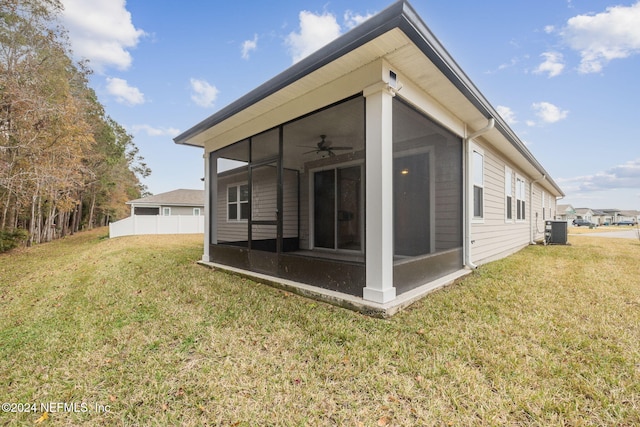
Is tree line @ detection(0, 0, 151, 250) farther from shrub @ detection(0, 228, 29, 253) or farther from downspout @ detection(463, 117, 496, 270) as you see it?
downspout @ detection(463, 117, 496, 270)

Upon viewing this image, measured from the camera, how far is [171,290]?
4371mm

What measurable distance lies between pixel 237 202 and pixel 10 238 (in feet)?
31.2

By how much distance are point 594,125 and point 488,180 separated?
12.1 m

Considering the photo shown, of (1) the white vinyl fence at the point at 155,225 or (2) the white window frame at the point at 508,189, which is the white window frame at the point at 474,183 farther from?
(1) the white vinyl fence at the point at 155,225

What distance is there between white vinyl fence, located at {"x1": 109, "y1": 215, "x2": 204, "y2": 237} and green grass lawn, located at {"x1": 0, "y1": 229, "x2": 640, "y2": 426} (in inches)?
483

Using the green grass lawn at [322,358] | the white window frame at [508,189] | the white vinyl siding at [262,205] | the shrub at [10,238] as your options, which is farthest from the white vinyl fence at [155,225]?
the white window frame at [508,189]

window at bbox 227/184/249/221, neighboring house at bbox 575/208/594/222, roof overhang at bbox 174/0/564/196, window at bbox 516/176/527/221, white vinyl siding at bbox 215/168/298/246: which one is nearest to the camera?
roof overhang at bbox 174/0/564/196

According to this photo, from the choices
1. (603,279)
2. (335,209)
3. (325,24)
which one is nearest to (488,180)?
(603,279)

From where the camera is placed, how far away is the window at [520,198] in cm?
873

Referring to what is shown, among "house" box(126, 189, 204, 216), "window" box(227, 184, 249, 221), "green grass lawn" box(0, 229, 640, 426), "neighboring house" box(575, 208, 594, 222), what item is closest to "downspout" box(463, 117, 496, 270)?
"green grass lawn" box(0, 229, 640, 426)

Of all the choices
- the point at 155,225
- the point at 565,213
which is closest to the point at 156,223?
the point at 155,225

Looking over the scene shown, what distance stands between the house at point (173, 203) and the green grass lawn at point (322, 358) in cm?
2105

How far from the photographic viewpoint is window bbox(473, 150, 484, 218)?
584cm

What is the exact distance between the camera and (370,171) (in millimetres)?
3279
